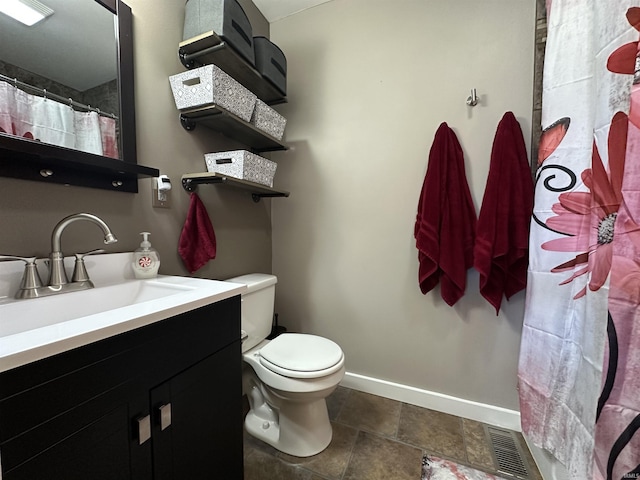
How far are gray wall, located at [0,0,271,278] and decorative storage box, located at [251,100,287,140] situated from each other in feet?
0.78

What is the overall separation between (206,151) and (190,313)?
3.22ft

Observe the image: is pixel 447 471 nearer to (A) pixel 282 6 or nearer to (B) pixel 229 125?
(B) pixel 229 125

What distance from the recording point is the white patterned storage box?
1082 millimetres

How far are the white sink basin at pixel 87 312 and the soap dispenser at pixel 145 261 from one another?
1.4 inches

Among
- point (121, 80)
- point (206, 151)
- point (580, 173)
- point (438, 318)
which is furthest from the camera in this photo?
point (438, 318)

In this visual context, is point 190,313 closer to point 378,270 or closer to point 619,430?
point 619,430

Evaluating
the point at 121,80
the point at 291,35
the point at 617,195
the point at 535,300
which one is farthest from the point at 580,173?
the point at 291,35

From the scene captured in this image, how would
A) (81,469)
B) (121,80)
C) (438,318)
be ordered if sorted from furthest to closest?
(438,318), (121,80), (81,469)

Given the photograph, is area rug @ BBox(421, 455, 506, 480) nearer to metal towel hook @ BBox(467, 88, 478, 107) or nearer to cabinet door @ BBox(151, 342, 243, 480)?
cabinet door @ BBox(151, 342, 243, 480)

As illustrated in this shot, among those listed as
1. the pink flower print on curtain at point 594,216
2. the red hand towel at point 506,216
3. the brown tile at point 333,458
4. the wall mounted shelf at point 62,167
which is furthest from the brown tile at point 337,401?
the wall mounted shelf at point 62,167

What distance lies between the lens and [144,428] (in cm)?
60

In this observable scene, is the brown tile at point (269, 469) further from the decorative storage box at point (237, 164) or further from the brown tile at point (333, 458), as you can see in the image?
the decorative storage box at point (237, 164)

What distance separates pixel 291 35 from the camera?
5.73ft

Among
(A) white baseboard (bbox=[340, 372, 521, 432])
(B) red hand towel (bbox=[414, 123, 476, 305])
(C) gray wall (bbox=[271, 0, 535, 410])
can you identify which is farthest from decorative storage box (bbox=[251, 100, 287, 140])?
(A) white baseboard (bbox=[340, 372, 521, 432])
